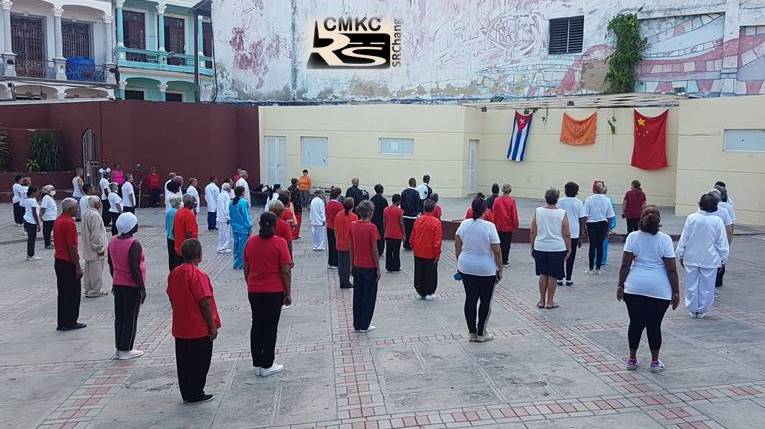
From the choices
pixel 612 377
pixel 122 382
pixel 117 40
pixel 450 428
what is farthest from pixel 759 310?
pixel 117 40

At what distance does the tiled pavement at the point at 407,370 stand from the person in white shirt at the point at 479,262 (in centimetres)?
36

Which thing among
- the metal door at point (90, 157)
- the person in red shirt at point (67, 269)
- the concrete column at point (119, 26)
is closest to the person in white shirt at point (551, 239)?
the person in red shirt at point (67, 269)

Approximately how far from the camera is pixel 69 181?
77.6 ft

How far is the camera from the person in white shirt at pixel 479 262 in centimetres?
732

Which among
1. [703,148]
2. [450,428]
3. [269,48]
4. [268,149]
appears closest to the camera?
[450,428]

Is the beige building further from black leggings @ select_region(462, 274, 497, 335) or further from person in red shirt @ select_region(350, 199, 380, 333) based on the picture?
person in red shirt @ select_region(350, 199, 380, 333)

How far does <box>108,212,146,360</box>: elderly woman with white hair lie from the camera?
7.13 m

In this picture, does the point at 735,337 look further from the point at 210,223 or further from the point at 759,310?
the point at 210,223

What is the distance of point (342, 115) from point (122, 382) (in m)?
17.8

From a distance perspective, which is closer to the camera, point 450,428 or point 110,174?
point 450,428

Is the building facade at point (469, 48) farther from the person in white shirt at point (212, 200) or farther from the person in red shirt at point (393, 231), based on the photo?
the person in red shirt at point (393, 231)

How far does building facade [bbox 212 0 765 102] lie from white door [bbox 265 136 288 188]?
3.43 meters

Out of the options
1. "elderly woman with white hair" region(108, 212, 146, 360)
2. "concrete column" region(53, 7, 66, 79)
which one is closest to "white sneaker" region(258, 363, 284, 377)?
"elderly woman with white hair" region(108, 212, 146, 360)

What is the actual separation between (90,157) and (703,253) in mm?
20688
